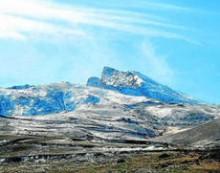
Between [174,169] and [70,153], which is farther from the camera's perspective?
[70,153]

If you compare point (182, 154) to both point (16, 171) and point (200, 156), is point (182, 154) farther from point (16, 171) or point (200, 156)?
point (16, 171)

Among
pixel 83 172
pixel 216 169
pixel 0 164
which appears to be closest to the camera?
pixel 216 169

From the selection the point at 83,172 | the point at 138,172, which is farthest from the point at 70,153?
the point at 138,172

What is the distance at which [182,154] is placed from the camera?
146 m

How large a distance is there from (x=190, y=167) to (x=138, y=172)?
951cm

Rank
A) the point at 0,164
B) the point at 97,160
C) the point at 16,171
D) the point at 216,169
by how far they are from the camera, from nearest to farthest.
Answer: the point at 216,169 < the point at 16,171 < the point at 97,160 < the point at 0,164

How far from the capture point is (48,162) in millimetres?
162750

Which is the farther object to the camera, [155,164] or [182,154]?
[182,154]

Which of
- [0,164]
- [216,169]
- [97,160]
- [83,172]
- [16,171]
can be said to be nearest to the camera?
[216,169]

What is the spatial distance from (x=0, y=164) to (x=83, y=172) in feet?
165

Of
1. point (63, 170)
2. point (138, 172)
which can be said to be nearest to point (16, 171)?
point (63, 170)

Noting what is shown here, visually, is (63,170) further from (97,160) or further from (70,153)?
(70,153)

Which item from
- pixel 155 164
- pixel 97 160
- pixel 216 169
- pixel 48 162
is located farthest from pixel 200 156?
pixel 48 162

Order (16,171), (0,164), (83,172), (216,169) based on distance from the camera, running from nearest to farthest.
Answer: (216,169), (83,172), (16,171), (0,164)
